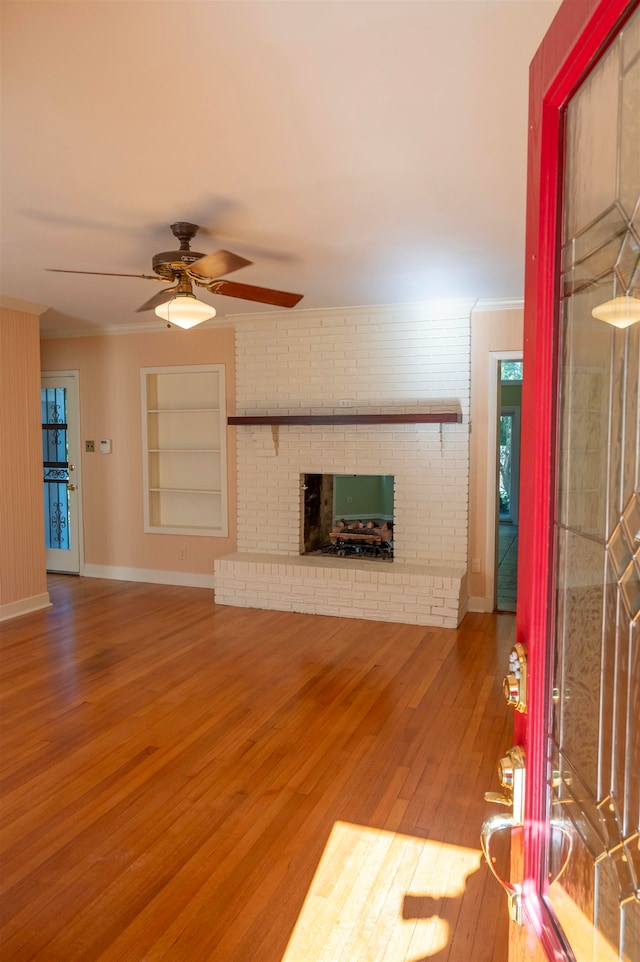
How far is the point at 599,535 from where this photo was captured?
78 cm

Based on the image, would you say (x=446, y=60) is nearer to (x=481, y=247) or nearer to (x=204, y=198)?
(x=204, y=198)

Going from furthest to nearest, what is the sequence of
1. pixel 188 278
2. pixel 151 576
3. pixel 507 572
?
pixel 507 572 < pixel 151 576 < pixel 188 278

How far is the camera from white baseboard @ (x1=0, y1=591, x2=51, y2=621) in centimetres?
533

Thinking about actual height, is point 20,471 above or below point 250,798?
above

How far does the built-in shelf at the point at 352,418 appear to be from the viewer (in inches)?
204

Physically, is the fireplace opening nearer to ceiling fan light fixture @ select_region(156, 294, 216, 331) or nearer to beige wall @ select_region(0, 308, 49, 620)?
beige wall @ select_region(0, 308, 49, 620)

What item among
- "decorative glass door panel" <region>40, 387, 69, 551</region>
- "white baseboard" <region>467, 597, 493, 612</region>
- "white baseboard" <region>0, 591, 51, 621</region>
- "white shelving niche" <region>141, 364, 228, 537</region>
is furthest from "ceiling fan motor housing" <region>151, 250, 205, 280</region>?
"decorative glass door panel" <region>40, 387, 69, 551</region>

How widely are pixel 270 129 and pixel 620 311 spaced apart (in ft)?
6.64

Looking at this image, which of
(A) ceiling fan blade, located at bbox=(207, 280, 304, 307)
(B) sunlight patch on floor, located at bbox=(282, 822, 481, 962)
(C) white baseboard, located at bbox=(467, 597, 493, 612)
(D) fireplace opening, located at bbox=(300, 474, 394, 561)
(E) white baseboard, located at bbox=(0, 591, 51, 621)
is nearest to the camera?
(B) sunlight patch on floor, located at bbox=(282, 822, 481, 962)

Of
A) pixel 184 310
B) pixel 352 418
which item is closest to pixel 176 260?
pixel 184 310

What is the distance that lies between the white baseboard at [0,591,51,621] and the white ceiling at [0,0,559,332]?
2831 millimetres

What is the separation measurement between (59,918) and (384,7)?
9.27ft

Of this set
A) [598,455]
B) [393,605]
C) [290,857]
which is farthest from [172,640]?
[598,455]

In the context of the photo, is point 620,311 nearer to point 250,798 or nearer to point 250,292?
point 250,798
